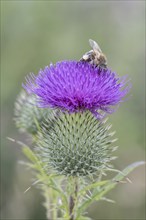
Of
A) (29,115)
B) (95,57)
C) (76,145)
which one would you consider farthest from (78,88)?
(29,115)

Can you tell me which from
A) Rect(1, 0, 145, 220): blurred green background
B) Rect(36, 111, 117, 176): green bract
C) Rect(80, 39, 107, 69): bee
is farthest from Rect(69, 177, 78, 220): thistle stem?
Rect(1, 0, 145, 220): blurred green background

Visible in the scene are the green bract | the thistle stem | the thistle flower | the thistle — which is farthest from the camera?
the thistle flower

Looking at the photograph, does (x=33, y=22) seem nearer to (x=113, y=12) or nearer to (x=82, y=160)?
(x=113, y=12)

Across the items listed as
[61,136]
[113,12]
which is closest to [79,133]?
[61,136]

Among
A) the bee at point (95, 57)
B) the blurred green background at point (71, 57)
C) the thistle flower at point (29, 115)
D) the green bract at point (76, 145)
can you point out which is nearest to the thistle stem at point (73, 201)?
the green bract at point (76, 145)

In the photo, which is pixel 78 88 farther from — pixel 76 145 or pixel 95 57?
pixel 76 145

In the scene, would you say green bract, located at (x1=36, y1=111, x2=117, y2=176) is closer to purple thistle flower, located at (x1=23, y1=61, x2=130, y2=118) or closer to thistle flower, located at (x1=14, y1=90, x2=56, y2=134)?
purple thistle flower, located at (x1=23, y1=61, x2=130, y2=118)

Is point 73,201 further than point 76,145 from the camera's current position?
No
